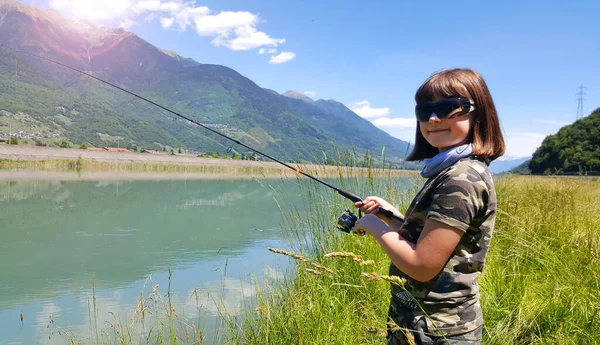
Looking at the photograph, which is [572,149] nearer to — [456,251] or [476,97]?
[476,97]

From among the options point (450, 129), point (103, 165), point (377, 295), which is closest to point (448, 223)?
point (450, 129)

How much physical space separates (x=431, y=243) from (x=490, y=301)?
211 cm

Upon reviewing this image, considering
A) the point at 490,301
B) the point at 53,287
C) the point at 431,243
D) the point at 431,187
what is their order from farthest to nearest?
1. the point at 53,287
2. the point at 490,301
3. the point at 431,187
4. the point at 431,243

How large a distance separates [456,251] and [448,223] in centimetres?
18

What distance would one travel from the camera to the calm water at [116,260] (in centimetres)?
468

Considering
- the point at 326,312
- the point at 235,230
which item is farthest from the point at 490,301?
the point at 235,230

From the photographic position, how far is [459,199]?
1.05 metres

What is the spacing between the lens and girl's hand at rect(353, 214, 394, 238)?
3.84ft

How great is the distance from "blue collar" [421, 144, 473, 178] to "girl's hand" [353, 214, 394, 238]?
0.66 ft

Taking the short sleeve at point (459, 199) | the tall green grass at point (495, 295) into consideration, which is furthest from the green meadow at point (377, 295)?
the short sleeve at point (459, 199)

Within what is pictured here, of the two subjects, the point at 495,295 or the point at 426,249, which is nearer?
the point at 426,249

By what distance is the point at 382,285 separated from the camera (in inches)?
125

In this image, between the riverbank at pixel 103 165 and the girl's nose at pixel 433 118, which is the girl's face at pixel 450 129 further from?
the riverbank at pixel 103 165

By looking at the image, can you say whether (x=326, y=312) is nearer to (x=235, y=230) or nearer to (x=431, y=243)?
(x=431, y=243)
